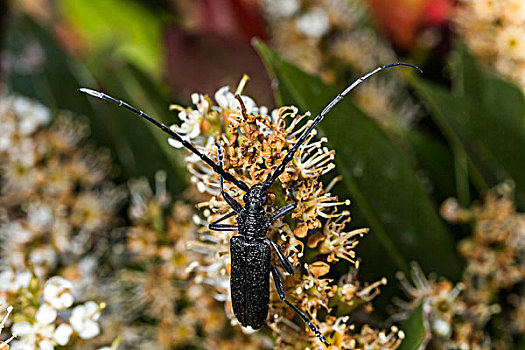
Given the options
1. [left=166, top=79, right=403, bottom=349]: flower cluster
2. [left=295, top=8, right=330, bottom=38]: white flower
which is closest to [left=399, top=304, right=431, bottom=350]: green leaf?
[left=166, top=79, right=403, bottom=349]: flower cluster

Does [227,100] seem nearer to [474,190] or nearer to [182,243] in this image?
[182,243]

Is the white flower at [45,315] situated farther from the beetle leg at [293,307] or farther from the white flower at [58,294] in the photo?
the beetle leg at [293,307]

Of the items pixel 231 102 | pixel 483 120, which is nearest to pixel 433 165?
pixel 483 120

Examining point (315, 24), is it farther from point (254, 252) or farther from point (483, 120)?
point (254, 252)

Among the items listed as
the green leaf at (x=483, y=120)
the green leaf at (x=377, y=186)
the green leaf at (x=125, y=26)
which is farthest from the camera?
the green leaf at (x=125, y=26)

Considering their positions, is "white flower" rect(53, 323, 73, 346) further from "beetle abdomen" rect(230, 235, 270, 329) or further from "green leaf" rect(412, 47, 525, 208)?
"green leaf" rect(412, 47, 525, 208)

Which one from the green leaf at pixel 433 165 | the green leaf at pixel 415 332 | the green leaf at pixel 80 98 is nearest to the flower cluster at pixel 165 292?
the green leaf at pixel 80 98

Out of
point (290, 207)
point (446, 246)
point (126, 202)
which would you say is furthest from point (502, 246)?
point (126, 202)

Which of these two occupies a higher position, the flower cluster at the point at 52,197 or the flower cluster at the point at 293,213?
the flower cluster at the point at 52,197
